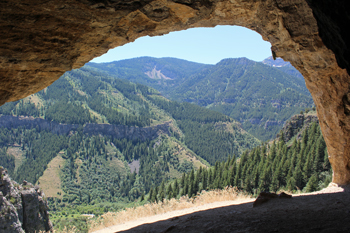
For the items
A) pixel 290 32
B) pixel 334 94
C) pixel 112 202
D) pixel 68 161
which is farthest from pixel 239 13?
pixel 68 161

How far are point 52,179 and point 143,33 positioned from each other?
538 ft

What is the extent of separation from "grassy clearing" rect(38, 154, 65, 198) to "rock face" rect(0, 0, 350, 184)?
145m

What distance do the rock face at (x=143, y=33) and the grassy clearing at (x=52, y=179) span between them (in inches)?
5693

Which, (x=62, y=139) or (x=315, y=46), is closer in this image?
(x=315, y=46)

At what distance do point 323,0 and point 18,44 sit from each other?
8274 millimetres

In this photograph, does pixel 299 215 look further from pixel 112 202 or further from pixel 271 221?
pixel 112 202

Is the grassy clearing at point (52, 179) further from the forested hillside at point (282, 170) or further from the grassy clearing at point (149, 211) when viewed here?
the grassy clearing at point (149, 211)

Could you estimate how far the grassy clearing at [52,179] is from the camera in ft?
438

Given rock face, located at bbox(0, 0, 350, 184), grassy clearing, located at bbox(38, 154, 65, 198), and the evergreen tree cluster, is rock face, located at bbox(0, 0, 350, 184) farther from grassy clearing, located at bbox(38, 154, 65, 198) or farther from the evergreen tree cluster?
grassy clearing, located at bbox(38, 154, 65, 198)

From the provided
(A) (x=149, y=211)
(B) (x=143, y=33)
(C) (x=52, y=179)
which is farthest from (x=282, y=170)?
(C) (x=52, y=179)

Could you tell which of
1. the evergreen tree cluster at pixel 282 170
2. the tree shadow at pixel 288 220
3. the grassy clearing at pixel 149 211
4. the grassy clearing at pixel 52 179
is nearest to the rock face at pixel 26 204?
the grassy clearing at pixel 149 211

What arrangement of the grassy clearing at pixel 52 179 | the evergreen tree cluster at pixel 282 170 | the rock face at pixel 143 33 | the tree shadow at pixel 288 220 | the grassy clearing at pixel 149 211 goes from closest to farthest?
the tree shadow at pixel 288 220, the rock face at pixel 143 33, the grassy clearing at pixel 149 211, the evergreen tree cluster at pixel 282 170, the grassy clearing at pixel 52 179

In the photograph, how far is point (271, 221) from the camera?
6207 millimetres

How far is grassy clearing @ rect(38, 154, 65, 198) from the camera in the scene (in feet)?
438
